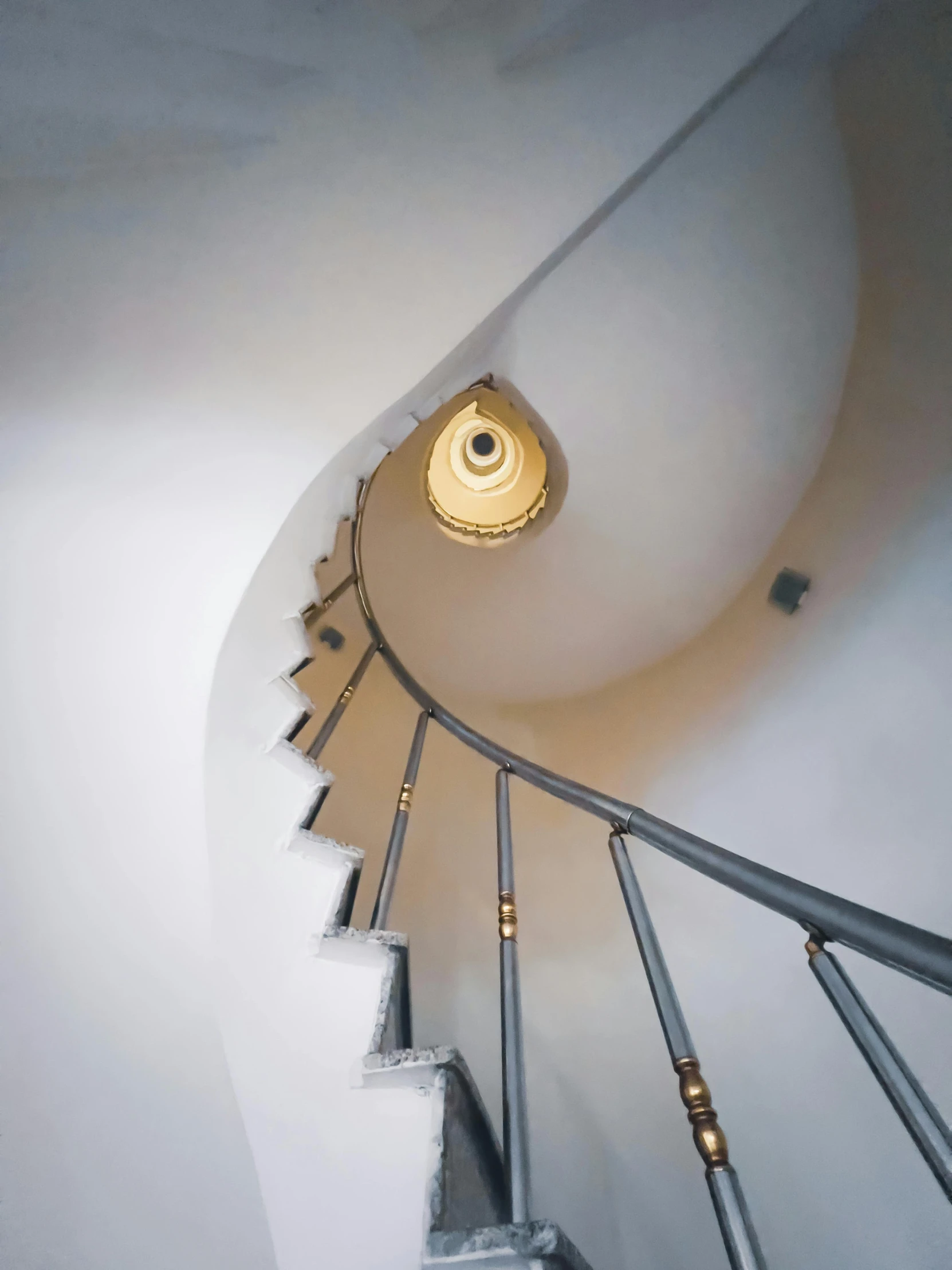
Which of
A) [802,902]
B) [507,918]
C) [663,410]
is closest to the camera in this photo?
[802,902]

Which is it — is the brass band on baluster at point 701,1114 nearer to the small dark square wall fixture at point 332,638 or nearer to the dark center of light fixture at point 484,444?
the small dark square wall fixture at point 332,638

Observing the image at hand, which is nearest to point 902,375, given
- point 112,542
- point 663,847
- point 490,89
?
point 490,89

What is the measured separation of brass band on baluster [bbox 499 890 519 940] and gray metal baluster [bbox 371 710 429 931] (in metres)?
0.26

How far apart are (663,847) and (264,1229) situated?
2.58 feet

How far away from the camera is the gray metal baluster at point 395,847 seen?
128 centimetres

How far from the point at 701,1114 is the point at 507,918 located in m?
0.46

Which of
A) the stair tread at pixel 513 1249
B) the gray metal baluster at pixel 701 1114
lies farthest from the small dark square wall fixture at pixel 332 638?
the stair tread at pixel 513 1249

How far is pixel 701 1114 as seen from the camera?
690 millimetres

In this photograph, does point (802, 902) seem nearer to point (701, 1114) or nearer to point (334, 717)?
point (701, 1114)

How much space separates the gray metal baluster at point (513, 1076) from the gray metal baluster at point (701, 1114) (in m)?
0.21

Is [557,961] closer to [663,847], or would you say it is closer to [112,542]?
[663,847]

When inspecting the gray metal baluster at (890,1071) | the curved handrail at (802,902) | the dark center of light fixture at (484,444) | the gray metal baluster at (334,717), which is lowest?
the gray metal baluster at (890,1071)

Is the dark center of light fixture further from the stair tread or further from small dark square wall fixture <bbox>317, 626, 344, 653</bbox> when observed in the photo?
the stair tread

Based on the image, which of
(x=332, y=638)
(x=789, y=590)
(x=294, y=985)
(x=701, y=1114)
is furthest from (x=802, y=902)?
(x=332, y=638)
